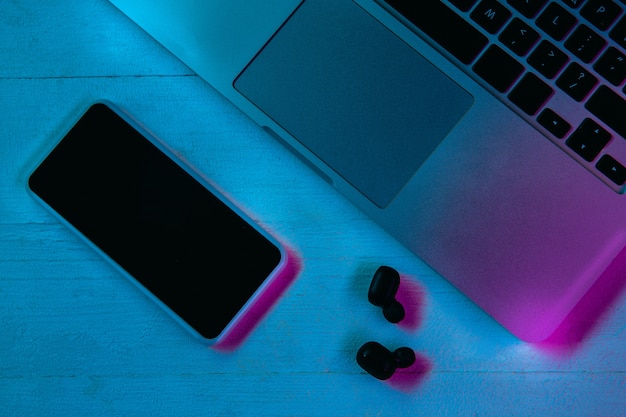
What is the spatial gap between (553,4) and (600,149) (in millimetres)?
125

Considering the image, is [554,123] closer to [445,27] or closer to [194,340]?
[445,27]

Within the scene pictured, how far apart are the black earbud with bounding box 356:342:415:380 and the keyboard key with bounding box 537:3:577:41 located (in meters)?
0.30

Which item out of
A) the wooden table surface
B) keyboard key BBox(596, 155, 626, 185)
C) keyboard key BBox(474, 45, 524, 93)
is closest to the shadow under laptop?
the wooden table surface

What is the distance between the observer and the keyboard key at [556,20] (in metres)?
0.42

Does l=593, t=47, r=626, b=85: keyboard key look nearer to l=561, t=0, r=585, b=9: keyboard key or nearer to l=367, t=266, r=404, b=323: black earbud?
l=561, t=0, r=585, b=9: keyboard key

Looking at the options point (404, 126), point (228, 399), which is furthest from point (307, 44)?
point (228, 399)

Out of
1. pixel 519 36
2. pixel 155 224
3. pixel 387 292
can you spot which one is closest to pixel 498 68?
pixel 519 36

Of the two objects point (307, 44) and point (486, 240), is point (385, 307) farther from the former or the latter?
point (307, 44)

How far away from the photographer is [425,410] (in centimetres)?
51

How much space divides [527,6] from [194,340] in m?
0.42

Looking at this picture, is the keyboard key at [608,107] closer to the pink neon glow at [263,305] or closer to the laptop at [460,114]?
the laptop at [460,114]

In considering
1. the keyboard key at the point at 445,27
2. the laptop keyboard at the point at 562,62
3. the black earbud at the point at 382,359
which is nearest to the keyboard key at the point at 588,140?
the laptop keyboard at the point at 562,62

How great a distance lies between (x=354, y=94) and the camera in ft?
1.53

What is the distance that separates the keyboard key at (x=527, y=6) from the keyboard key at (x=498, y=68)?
0.03 meters
